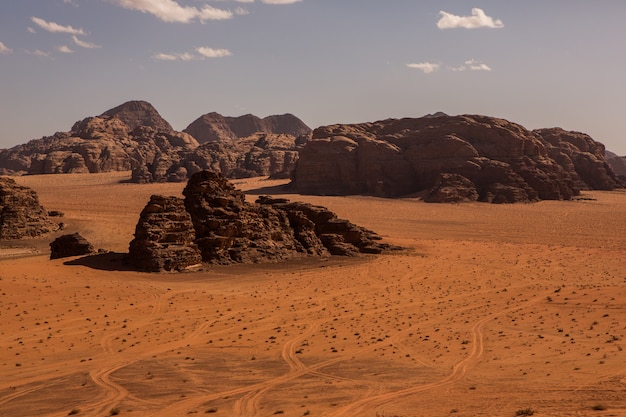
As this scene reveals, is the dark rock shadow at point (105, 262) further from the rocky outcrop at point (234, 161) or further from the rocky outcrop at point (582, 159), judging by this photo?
the rocky outcrop at point (582, 159)

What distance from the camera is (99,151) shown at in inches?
4205

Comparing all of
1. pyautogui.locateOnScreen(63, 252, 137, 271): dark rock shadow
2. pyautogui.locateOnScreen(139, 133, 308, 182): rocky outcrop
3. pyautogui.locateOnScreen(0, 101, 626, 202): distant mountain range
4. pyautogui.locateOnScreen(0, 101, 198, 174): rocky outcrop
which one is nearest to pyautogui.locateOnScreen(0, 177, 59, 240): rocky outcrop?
pyautogui.locateOnScreen(63, 252, 137, 271): dark rock shadow

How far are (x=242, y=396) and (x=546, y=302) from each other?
1215 centimetres

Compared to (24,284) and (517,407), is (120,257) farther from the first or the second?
(517,407)

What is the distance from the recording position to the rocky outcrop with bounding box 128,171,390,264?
25047 millimetres

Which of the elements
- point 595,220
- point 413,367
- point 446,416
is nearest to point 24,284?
point 413,367

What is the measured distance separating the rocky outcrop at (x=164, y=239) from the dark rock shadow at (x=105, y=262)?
17.2 inches

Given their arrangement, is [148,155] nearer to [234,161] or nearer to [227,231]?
[234,161]

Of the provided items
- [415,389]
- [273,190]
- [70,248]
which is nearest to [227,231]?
[70,248]

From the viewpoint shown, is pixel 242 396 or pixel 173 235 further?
pixel 173 235

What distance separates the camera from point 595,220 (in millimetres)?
53688

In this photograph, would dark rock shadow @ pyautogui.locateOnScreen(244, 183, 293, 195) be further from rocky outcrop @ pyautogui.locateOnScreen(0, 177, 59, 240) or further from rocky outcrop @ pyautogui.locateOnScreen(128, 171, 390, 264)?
rocky outcrop @ pyautogui.locateOnScreen(128, 171, 390, 264)

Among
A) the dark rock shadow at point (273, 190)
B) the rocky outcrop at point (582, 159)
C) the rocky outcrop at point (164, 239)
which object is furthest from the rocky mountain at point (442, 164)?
the rocky outcrop at point (164, 239)

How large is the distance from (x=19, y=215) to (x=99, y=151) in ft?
249
